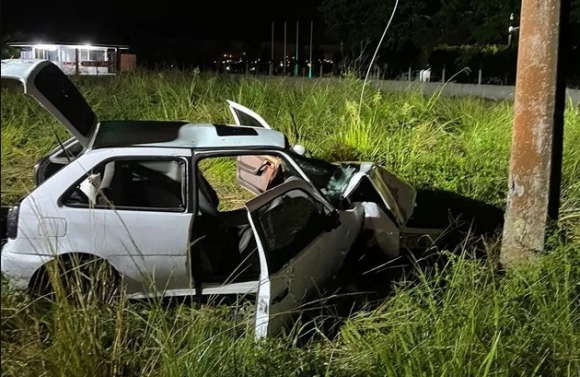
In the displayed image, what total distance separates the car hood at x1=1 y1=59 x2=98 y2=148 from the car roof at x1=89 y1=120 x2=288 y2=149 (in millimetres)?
114

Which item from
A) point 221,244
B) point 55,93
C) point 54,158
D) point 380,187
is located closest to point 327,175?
point 380,187

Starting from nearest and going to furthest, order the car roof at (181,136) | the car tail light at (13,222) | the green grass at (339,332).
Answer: the green grass at (339,332), the car tail light at (13,222), the car roof at (181,136)

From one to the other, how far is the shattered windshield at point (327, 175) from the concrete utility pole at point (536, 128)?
1.26 metres

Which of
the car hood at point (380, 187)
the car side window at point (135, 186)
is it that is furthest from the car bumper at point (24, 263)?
the car hood at point (380, 187)

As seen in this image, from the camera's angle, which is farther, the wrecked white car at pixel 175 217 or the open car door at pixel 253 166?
the open car door at pixel 253 166

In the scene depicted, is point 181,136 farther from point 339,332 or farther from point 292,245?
point 339,332

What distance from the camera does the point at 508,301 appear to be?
4148 mm

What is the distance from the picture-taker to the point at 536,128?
5.18 m

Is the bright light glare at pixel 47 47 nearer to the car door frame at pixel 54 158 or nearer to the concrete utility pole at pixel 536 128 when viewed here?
the car door frame at pixel 54 158

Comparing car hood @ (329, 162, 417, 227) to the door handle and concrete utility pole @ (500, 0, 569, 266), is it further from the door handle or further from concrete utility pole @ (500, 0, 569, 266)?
the door handle

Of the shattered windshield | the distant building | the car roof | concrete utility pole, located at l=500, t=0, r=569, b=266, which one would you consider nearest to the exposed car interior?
the car roof

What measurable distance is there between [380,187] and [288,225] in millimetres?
1265

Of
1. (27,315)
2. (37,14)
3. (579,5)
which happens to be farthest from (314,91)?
(579,5)

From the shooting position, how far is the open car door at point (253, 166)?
19.7ft
